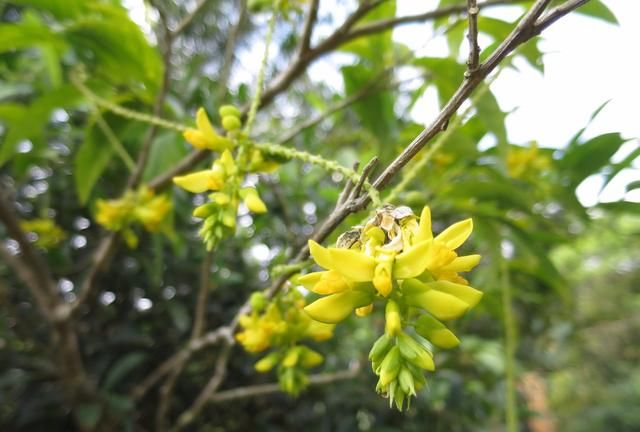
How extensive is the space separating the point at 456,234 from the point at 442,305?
0.05 metres

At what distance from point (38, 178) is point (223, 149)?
3.59ft

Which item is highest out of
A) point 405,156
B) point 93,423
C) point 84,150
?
point 84,150

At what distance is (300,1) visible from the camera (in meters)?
0.88

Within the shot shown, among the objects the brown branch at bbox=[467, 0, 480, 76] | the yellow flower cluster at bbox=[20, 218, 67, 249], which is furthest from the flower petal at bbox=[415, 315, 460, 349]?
the yellow flower cluster at bbox=[20, 218, 67, 249]

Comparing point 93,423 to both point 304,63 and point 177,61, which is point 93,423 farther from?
point 177,61

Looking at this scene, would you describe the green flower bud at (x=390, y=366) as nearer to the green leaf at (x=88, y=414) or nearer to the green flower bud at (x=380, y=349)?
the green flower bud at (x=380, y=349)

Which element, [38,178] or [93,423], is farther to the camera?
[38,178]

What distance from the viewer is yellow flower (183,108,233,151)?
43cm

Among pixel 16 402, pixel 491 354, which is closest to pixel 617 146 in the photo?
pixel 491 354

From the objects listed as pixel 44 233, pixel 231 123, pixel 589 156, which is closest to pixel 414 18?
pixel 589 156

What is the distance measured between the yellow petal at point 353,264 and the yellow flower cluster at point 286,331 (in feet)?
0.69

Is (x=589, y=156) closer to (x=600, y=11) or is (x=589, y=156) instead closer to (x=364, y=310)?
(x=600, y=11)

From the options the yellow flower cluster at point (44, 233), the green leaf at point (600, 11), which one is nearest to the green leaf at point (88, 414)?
the yellow flower cluster at point (44, 233)

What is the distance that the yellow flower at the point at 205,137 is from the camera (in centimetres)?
43
